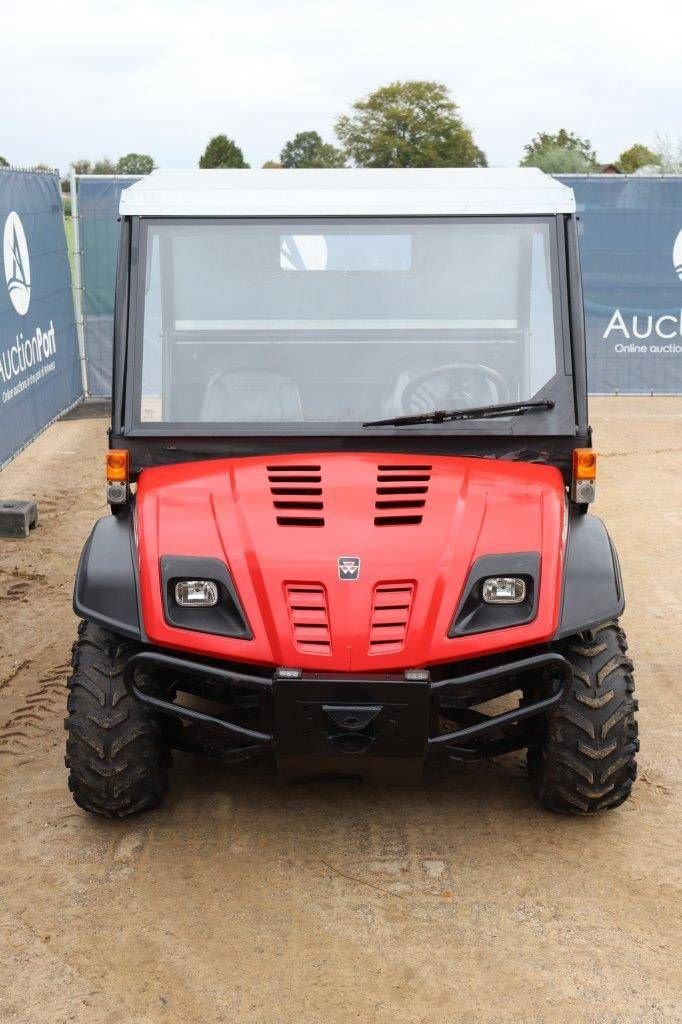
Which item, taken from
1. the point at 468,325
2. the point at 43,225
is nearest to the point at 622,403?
the point at 43,225

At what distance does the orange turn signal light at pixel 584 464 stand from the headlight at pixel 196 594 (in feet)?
4.12

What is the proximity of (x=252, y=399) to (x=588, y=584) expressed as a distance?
4.22 feet

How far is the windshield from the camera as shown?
3.97m

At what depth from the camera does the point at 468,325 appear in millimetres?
4090

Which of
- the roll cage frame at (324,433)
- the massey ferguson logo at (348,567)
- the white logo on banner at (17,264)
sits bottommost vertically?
the massey ferguson logo at (348,567)

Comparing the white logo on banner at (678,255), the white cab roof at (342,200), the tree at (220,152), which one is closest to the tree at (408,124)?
the tree at (220,152)

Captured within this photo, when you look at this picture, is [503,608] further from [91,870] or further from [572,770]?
[91,870]

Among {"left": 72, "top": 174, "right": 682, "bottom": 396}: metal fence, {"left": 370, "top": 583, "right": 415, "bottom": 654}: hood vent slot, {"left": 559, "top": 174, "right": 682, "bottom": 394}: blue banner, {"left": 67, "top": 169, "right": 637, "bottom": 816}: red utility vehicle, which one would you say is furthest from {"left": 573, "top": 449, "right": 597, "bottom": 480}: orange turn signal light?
{"left": 559, "top": 174, "right": 682, "bottom": 394}: blue banner

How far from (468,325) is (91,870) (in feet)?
7.12

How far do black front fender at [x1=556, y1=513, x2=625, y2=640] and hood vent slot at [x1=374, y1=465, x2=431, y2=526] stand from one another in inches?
18.9

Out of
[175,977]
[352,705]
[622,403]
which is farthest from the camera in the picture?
[622,403]

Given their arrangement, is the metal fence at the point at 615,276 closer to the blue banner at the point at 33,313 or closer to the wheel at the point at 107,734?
the blue banner at the point at 33,313

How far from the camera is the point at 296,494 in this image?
3.74 metres

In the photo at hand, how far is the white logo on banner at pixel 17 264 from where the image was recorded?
9586 millimetres
